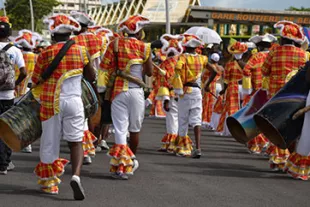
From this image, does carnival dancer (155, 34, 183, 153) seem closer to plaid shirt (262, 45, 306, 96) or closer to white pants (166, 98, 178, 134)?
white pants (166, 98, 178, 134)

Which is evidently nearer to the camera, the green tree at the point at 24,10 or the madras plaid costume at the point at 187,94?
the madras plaid costume at the point at 187,94

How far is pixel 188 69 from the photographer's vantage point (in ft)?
39.8

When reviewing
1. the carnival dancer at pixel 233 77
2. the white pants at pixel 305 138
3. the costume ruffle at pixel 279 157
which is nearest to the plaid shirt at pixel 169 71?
the carnival dancer at pixel 233 77

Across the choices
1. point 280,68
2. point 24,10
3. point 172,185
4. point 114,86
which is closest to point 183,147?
point 280,68

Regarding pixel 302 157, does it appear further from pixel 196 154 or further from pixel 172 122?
pixel 172 122

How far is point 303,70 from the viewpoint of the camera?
378 inches

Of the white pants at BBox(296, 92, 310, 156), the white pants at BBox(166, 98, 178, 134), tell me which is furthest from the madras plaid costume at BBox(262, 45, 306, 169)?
the white pants at BBox(166, 98, 178, 134)

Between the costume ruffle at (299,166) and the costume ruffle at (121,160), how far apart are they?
2.09 meters

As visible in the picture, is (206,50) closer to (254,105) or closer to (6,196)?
(254,105)

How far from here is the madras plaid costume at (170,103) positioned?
42.0 feet

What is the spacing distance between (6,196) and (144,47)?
2805mm

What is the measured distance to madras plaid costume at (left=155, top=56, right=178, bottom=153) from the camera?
504 inches

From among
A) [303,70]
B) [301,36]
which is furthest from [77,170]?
[301,36]

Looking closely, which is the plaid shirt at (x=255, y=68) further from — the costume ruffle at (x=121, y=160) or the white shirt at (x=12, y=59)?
the white shirt at (x=12, y=59)
